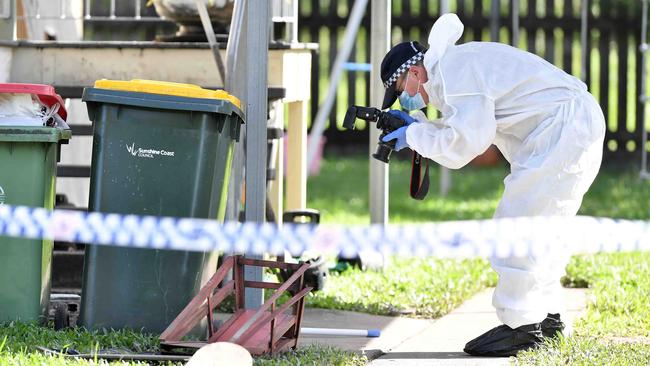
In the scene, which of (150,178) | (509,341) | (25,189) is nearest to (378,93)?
(150,178)

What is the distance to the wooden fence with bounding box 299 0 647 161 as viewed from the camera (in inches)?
528

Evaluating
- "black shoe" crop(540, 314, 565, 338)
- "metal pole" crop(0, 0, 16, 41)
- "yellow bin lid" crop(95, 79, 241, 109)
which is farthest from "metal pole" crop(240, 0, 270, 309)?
"metal pole" crop(0, 0, 16, 41)

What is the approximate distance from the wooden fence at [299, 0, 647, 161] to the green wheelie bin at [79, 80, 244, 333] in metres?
8.16

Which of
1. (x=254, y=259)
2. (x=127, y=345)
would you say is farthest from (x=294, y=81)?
(x=127, y=345)

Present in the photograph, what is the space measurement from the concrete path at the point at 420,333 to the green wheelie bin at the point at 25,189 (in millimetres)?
1202

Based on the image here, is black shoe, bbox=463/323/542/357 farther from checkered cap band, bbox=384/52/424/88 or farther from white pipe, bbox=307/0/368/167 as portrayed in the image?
white pipe, bbox=307/0/368/167

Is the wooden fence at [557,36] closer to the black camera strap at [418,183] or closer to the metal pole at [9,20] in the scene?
the metal pole at [9,20]

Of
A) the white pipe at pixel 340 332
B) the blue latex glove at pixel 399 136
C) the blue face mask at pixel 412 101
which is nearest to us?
the blue latex glove at pixel 399 136

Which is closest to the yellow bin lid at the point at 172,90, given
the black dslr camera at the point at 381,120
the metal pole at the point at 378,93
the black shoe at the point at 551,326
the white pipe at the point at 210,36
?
the black dslr camera at the point at 381,120

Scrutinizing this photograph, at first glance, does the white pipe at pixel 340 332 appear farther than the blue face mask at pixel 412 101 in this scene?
Yes

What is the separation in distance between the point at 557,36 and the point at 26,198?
31.9 feet

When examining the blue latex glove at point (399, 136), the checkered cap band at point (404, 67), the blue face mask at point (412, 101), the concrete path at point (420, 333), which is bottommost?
the concrete path at point (420, 333)

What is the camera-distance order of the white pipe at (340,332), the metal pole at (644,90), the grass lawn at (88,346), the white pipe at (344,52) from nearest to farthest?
the grass lawn at (88,346) < the white pipe at (340,332) < the white pipe at (344,52) < the metal pole at (644,90)

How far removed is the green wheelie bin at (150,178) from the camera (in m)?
5.30
